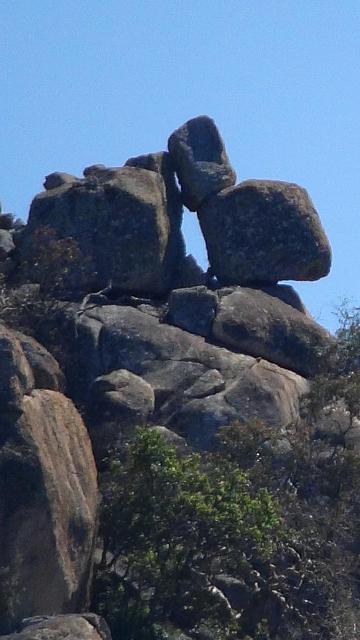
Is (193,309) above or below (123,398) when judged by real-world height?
above

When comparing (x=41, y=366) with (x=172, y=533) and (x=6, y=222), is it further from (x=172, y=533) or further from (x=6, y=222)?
(x=6, y=222)

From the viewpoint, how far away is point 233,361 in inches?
1253

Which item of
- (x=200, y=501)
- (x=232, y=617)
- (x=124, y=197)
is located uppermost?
(x=124, y=197)

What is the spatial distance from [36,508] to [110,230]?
13.0 metres

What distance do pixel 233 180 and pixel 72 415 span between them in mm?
13726

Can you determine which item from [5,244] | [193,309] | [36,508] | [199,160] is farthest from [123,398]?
[199,160]

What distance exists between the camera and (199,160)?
119 ft

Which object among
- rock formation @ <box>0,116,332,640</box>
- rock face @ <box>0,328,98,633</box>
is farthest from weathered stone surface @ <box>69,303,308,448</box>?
rock face @ <box>0,328,98,633</box>

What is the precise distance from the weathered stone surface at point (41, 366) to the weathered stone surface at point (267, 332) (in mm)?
8545

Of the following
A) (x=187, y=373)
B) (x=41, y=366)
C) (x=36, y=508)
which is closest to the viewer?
(x=36, y=508)

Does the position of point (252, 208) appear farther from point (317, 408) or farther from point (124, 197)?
point (317, 408)

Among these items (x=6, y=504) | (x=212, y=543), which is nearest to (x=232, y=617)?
(x=212, y=543)

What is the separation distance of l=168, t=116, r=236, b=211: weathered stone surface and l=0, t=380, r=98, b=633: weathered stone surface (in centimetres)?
1372

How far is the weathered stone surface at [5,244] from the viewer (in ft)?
110
